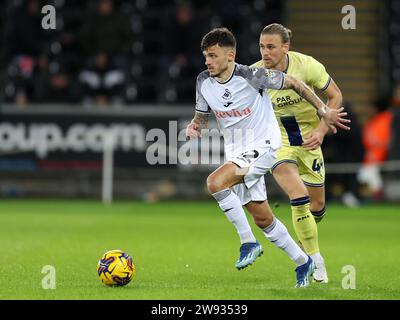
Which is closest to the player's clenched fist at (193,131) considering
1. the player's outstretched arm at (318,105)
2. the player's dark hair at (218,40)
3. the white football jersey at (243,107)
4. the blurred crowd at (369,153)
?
the white football jersey at (243,107)

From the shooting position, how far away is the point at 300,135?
31.2 feet

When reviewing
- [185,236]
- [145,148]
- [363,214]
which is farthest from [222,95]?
[145,148]

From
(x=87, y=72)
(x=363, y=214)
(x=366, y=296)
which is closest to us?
(x=366, y=296)

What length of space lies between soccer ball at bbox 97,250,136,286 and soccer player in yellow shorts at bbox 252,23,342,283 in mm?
1601

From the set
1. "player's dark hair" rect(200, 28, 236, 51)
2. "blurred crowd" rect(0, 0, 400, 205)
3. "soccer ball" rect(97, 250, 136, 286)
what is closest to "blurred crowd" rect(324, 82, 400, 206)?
"blurred crowd" rect(0, 0, 400, 205)

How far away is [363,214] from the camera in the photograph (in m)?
18.1

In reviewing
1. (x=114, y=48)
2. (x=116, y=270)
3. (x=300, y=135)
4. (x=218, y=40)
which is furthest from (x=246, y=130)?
(x=114, y=48)

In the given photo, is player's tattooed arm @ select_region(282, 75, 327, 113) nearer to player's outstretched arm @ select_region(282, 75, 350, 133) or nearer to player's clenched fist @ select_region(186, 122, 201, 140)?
player's outstretched arm @ select_region(282, 75, 350, 133)

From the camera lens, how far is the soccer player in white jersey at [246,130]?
27.8 feet

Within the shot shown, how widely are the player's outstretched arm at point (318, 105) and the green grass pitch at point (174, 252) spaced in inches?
55.5

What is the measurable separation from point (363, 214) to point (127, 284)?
33.4 feet

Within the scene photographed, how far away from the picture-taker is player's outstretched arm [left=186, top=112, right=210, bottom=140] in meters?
8.82

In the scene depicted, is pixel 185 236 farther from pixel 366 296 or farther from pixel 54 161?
pixel 54 161

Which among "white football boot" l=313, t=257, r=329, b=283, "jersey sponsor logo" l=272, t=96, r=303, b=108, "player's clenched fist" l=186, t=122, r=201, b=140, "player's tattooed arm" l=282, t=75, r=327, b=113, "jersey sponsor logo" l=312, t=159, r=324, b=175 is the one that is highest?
"player's tattooed arm" l=282, t=75, r=327, b=113
